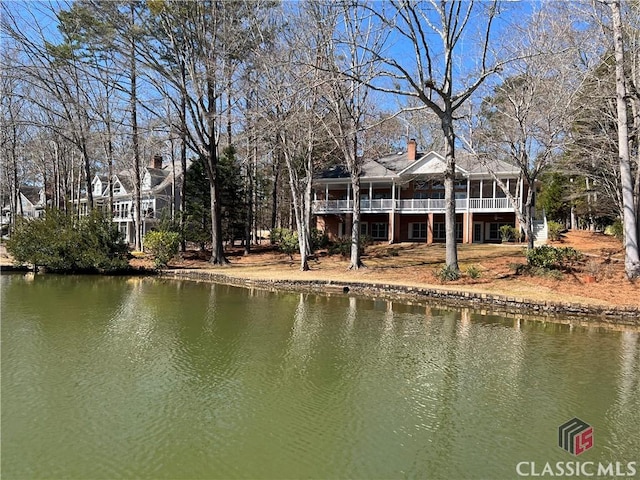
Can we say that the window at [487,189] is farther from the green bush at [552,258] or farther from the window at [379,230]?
the green bush at [552,258]

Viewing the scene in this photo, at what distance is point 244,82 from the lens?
20.7 m

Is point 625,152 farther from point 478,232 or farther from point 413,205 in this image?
point 478,232

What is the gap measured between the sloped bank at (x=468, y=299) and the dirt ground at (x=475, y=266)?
0.56 metres

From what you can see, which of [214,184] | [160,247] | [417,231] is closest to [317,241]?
[214,184]

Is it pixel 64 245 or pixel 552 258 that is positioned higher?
pixel 64 245

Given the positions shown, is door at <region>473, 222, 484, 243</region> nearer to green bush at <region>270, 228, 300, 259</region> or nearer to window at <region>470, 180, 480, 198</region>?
window at <region>470, 180, 480, 198</region>

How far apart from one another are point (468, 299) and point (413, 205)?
55.5ft

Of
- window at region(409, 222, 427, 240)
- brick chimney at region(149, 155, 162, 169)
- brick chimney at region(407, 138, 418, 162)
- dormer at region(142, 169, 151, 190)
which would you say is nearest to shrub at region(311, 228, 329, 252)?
window at region(409, 222, 427, 240)

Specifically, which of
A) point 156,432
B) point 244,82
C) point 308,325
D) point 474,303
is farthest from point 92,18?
point 156,432

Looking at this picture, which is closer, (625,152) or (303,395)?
(303,395)

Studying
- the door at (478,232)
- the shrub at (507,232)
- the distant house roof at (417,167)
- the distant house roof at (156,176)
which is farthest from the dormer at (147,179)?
the shrub at (507,232)

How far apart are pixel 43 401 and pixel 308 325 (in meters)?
5.75

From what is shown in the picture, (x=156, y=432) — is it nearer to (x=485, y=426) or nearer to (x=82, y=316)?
(x=485, y=426)

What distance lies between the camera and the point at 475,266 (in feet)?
59.8
